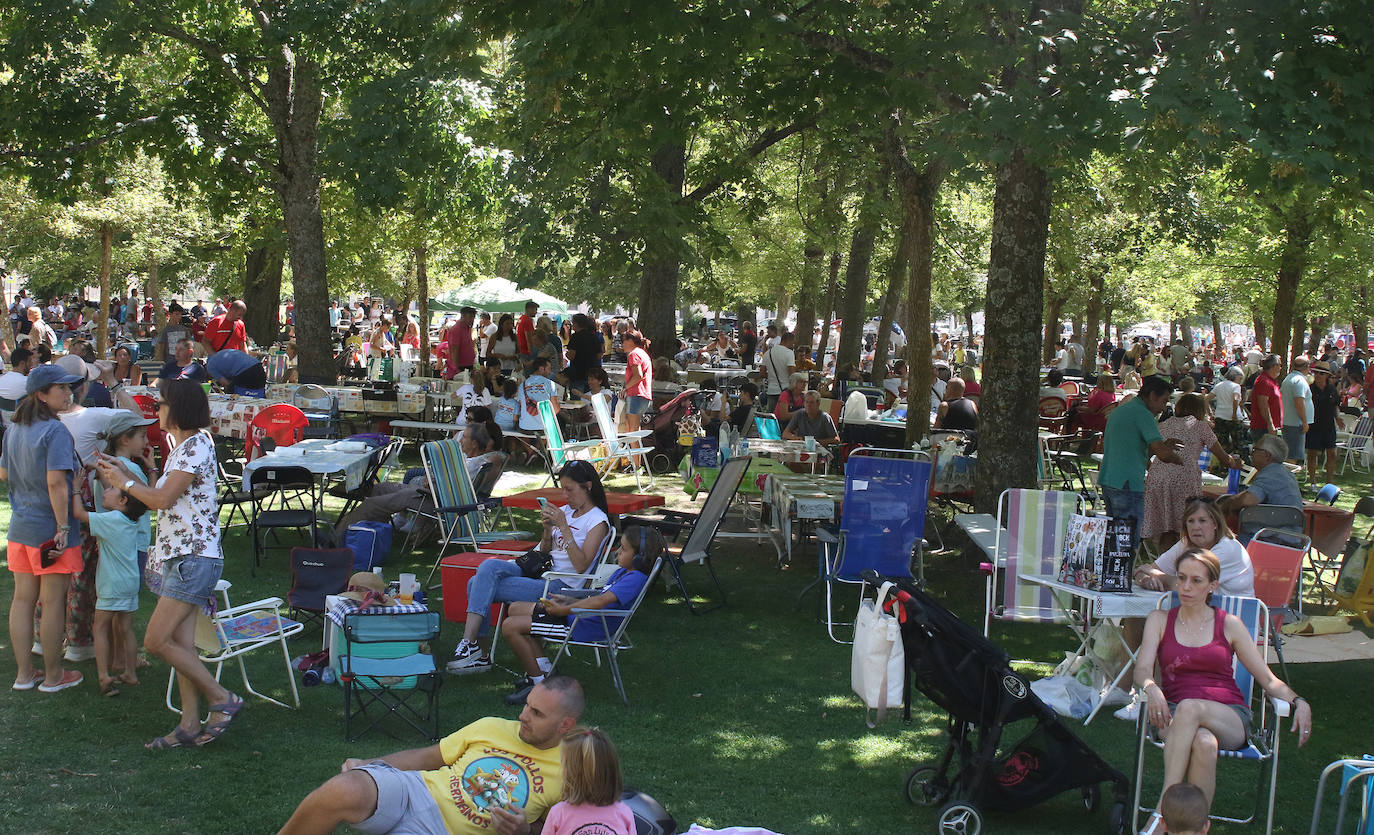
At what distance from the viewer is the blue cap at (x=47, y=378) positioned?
5934 mm

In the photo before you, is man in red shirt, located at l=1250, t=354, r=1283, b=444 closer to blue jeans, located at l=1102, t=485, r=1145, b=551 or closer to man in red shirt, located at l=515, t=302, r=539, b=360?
blue jeans, located at l=1102, t=485, r=1145, b=551

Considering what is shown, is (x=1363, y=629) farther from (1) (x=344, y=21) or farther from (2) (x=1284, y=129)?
(1) (x=344, y=21)

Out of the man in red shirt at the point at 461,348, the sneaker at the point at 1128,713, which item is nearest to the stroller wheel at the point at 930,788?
the sneaker at the point at 1128,713

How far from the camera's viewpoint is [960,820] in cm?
469

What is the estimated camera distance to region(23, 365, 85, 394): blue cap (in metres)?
5.93

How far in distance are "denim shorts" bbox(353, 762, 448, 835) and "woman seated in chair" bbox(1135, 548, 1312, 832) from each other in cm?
275

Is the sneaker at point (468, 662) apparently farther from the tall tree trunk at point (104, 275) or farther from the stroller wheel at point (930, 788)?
the tall tree trunk at point (104, 275)

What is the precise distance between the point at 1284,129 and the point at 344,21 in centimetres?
1202

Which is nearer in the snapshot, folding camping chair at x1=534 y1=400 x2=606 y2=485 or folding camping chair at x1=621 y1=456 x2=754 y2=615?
folding camping chair at x1=621 y1=456 x2=754 y2=615

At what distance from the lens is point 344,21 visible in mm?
15203

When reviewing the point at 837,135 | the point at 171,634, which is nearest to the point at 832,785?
the point at 171,634

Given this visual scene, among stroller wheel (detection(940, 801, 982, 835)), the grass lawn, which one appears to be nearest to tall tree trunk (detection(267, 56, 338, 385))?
the grass lawn

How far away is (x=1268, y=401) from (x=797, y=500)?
27.9 feet

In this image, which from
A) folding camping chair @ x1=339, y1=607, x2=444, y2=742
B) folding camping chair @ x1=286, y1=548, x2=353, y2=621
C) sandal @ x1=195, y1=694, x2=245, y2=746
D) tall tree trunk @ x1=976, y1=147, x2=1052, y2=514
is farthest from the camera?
tall tree trunk @ x1=976, y1=147, x2=1052, y2=514
